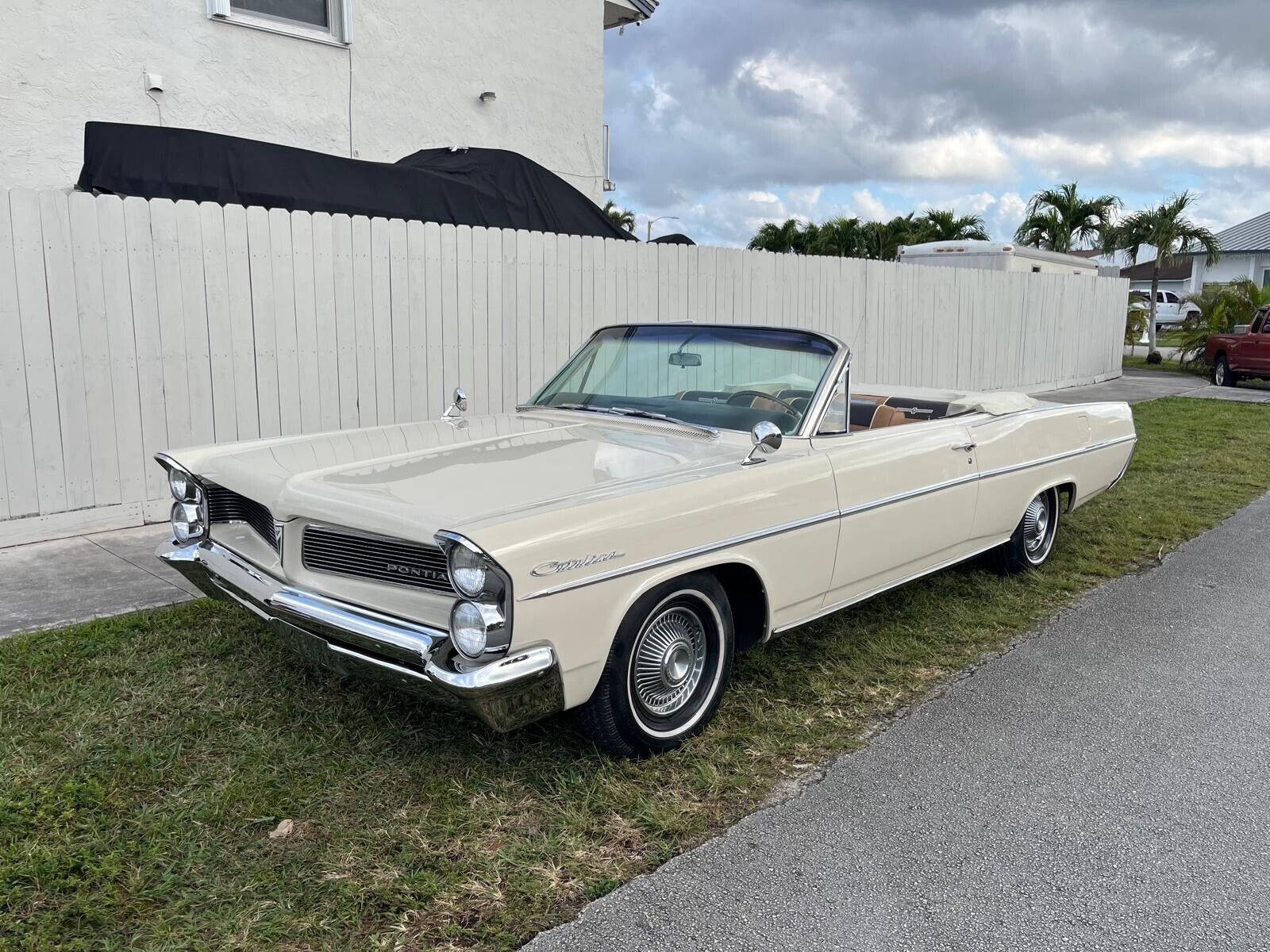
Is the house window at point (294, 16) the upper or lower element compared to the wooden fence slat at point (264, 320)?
upper

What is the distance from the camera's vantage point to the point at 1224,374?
1894cm

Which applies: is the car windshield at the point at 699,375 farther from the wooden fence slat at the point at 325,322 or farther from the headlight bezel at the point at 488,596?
the wooden fence slat at the point at 325,322

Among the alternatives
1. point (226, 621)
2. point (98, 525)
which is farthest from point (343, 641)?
point (98, 525)

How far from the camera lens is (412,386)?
7.55 meters

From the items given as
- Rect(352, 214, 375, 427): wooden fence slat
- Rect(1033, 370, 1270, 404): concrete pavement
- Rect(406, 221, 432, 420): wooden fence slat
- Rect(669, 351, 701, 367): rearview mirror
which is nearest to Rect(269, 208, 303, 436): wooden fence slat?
Rect(352, 214, 375, 427): wooden fence slat

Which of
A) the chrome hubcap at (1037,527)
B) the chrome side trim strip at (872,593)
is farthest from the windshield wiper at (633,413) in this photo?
the chrome hubcap at (1037,527)

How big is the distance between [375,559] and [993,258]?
14.6 meters

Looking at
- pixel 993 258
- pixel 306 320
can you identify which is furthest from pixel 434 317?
pixel 993 258

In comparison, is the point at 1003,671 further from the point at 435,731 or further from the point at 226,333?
the point at 226,333

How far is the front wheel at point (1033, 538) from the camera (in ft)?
17.9

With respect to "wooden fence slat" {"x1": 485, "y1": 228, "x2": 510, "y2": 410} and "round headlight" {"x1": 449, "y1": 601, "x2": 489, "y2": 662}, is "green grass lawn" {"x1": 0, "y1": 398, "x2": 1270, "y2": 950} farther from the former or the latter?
"wooden fence slat" {"x1": 485, "y1": 228, "x2": 510, "y2": 410}

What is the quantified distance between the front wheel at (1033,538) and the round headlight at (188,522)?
401 centimetres

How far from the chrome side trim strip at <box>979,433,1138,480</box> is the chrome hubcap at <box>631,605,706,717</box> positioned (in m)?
2.01

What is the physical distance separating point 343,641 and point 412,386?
475cm
